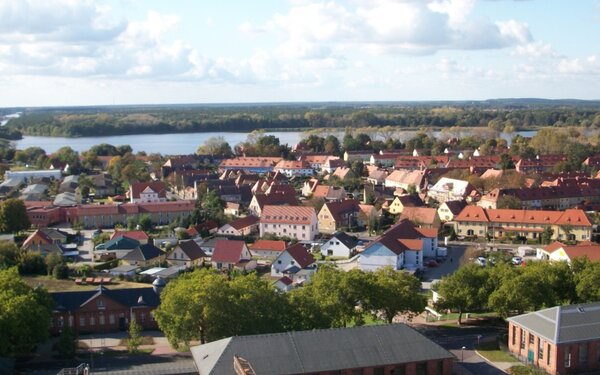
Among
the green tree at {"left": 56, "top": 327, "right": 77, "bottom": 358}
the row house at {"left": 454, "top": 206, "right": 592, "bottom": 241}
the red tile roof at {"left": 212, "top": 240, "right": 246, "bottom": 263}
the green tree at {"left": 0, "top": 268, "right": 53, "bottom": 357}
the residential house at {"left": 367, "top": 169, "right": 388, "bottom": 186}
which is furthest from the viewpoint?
the residential house at {"left": 367, "top": 169, "right": 388, "bottom": 186}

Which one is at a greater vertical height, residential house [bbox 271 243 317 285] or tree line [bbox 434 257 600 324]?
tree line [bbox 434 257 600 324]

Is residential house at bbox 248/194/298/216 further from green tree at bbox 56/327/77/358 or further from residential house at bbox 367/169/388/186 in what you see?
green tree at bbox 56/327/77/358

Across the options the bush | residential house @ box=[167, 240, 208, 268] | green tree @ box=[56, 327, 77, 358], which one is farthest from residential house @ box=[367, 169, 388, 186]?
green tree @ box=[56, 327, 77, 358]

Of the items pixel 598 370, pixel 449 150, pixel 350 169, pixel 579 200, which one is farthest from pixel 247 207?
pixel 449 150

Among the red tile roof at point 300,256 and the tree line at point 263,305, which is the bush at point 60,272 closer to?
the red tile roof at point 300,256

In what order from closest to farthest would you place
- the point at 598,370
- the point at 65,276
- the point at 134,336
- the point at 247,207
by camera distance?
the point at 598,370
the point at 134,336
the point at 65,276
the point at 247,207

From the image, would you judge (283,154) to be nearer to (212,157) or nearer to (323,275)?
(212,157)
